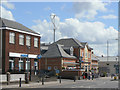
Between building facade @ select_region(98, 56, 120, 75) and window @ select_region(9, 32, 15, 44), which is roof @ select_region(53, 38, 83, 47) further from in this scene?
window @ select_region(9, 32, 15, 44)

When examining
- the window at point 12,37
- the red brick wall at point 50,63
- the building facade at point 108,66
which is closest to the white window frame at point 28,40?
the window at point 12,37

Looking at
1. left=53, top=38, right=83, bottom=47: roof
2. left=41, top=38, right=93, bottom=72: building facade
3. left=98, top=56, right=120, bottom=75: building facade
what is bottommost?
left=98, top=56, right=120, bottom=75: building facade

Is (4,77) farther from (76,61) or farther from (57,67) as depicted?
(76,61)

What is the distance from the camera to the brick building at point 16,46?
41.8m

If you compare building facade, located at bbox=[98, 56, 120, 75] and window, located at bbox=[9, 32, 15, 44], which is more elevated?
window, located at bbox=[9, 32, 15, 44]

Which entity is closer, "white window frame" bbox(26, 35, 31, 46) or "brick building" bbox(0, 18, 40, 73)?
"brick building" bbox(0, 18, 40, 73)

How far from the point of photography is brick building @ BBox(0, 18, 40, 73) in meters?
41.8

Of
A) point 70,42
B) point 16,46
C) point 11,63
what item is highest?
point 70,42

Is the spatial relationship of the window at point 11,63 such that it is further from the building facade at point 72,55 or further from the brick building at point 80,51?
the brick building at point 80,51

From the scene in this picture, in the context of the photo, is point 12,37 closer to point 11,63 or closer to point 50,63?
point 11,63

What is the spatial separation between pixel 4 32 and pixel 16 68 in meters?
6.92

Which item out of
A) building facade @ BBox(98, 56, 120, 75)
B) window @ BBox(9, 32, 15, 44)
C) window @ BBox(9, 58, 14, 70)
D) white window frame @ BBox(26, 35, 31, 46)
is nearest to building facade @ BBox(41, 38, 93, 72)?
white window frame @ BBox(26, 35, 31, 46)

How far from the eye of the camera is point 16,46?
44.4 metres

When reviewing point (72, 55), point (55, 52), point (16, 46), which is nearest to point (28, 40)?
point (16, 46)
